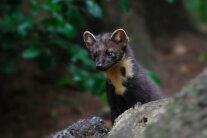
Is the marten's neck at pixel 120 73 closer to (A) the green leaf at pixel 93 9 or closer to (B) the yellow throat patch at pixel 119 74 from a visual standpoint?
(B) the yellow throat patch at pixel 119 74

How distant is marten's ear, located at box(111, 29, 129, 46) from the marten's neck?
0.24 metres

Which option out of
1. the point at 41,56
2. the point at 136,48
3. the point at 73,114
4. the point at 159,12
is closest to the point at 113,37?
the point at 41,56

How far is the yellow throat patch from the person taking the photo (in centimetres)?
563

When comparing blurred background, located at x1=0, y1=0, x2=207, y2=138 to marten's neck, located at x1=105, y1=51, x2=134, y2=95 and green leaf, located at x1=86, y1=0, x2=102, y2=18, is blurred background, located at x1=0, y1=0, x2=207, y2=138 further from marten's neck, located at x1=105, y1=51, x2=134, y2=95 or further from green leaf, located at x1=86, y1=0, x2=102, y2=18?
marten's neck, located at x1=105, y1=51, x2=134, y2=95

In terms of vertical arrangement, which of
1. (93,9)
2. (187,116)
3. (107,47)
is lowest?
(187,116)

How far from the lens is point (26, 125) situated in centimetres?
1018

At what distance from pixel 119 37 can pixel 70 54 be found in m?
1.91

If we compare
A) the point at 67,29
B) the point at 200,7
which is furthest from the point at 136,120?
the point at 200,7

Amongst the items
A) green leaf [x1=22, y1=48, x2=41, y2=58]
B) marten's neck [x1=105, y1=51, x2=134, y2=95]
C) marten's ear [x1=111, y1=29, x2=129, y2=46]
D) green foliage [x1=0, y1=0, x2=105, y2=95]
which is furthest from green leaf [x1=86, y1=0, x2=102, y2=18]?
marten's neck [x1=105, y1=51, x2=134, y2=95]

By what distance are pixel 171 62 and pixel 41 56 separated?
6.29 meters

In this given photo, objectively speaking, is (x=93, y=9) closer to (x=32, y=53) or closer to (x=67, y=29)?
(x=67, y=29)

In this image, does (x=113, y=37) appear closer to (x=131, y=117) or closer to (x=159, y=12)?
(x=131, y=117)

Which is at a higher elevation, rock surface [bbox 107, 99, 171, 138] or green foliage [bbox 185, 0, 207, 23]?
green foliage [bbox 185, 0, 207, 23]

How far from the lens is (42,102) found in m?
10.8
